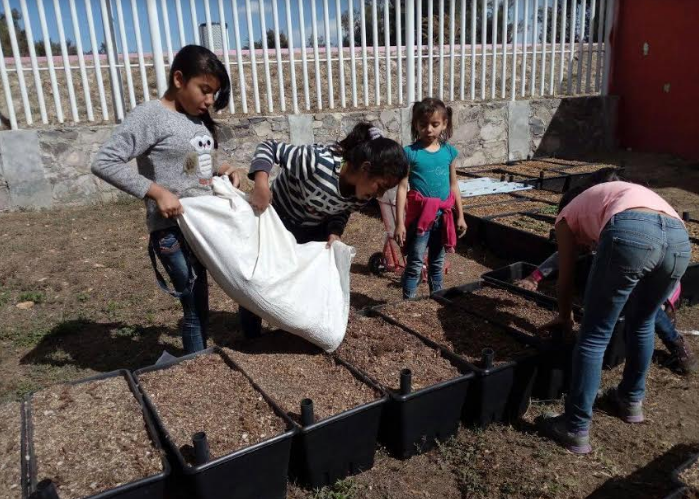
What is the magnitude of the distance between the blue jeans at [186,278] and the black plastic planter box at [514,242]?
2760 mm

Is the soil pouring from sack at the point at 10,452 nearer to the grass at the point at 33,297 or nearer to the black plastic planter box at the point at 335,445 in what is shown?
the black plastic planter box at the point at 335,445

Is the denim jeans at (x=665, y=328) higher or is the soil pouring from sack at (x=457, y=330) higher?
the soil pouring from sack at (x=457, y=330)

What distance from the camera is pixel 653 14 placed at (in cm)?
870

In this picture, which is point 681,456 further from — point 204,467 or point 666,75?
point 666,75

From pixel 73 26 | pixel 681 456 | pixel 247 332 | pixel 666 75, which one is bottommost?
pixel 681 456

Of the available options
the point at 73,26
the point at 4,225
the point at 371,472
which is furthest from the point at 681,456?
the point at 73,26

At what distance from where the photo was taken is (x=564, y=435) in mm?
2342

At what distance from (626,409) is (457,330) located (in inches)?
32.0

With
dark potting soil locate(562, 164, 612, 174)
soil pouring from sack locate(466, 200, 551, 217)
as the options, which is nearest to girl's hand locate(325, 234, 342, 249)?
soil pouring from sack locate(466, 200, 551, 217)

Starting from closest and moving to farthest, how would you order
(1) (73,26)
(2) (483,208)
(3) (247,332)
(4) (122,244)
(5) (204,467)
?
(5) (204,467) < (3) (247,332) < (4) (122,244) < (2) (483,208) < (1) (73,26)

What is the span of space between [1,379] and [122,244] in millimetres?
2377

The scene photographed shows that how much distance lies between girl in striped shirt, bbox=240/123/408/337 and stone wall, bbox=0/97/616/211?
4214 mm

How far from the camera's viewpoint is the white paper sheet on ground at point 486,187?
6246 millimetres

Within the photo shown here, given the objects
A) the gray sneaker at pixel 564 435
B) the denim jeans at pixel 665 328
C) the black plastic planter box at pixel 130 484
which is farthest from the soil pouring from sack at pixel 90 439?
the denim jeans at pixel 665 328
